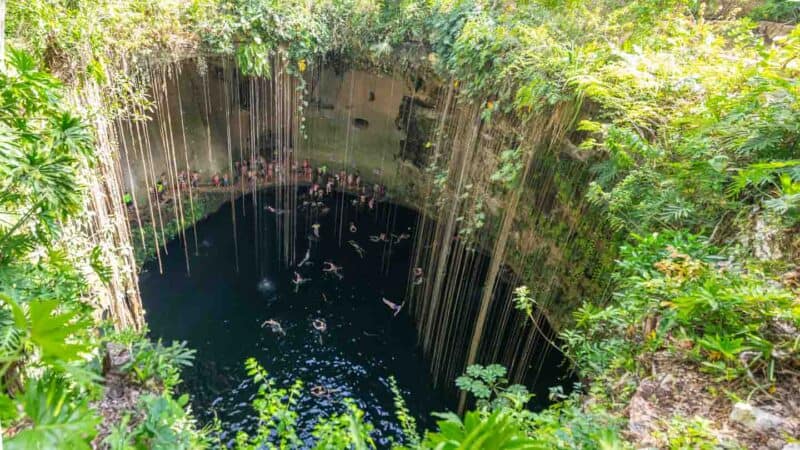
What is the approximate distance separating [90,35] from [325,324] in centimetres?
390

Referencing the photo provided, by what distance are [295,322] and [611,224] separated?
410 cm

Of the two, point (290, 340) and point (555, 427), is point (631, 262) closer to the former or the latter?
point (555, 427)

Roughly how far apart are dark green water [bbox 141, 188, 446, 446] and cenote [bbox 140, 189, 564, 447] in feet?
0.04

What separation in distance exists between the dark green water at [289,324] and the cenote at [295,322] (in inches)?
0.5

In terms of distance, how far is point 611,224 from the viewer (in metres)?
2.84

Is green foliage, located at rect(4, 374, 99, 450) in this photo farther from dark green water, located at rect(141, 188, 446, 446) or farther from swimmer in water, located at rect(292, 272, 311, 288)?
swimmer in water, located at rect(292, 272, 311, 288)

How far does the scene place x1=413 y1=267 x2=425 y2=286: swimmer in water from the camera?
6.00 metres

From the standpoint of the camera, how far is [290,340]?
17.8 feet

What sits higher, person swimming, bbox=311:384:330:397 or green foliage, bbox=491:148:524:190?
green foliage, bbox=491:148:524:190

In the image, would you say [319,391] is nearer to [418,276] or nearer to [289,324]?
[289,324]

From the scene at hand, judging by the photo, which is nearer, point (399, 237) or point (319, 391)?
point (319, 391)

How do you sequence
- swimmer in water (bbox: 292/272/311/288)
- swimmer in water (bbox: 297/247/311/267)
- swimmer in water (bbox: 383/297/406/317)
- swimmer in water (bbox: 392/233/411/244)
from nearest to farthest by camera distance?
swimmer in water (bbox: 383/297/406/317) → swimmer in water (bbox: 292/272/311/288) → swimmer in water (bbox: 297/247/311/267) → swimmer in water (bbox: 392/233/411/244)

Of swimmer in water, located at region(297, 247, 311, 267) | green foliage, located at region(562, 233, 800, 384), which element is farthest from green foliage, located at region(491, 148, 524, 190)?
swimmer in water, located at region(297, 247, 311, 267)

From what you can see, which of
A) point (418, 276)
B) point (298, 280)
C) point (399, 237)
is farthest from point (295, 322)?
point (399, 237)
